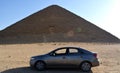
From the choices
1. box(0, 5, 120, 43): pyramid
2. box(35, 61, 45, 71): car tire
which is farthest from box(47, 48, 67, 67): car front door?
box(0, 5, 120, 43): pyramid

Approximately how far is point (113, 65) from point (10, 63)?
6478mm

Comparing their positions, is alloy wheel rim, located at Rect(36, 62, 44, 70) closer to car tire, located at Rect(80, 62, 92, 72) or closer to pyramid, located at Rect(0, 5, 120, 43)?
car tire, located at Rect(80, 62, 92, 72)

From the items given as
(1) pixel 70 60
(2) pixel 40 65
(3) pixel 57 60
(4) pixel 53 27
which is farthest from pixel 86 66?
(4) pixel 53 27

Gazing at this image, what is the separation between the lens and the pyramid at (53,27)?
266ft

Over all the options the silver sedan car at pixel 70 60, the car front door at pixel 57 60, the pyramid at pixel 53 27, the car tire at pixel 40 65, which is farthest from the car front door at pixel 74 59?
the pyramid at pixel 53 27

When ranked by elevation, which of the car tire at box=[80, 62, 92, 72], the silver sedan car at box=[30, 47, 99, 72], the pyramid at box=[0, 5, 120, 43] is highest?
the pyramid at box=[0, 5, 120, 43]

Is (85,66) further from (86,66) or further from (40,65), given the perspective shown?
(40,65)

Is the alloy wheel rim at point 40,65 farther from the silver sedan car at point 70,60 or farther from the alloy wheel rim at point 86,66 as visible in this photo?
the alloy wheel rim at point 86,66

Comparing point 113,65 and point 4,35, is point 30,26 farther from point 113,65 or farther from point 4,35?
point 113,65

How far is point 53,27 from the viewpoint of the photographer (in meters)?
88.1

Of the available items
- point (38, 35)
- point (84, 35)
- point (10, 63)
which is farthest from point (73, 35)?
point (10, 63)

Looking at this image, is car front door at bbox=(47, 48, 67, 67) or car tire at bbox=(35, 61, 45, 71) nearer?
car front door at bbox=(47, 48, 67, 67)

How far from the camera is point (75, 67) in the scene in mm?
19953

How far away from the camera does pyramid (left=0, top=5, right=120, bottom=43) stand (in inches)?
3191
